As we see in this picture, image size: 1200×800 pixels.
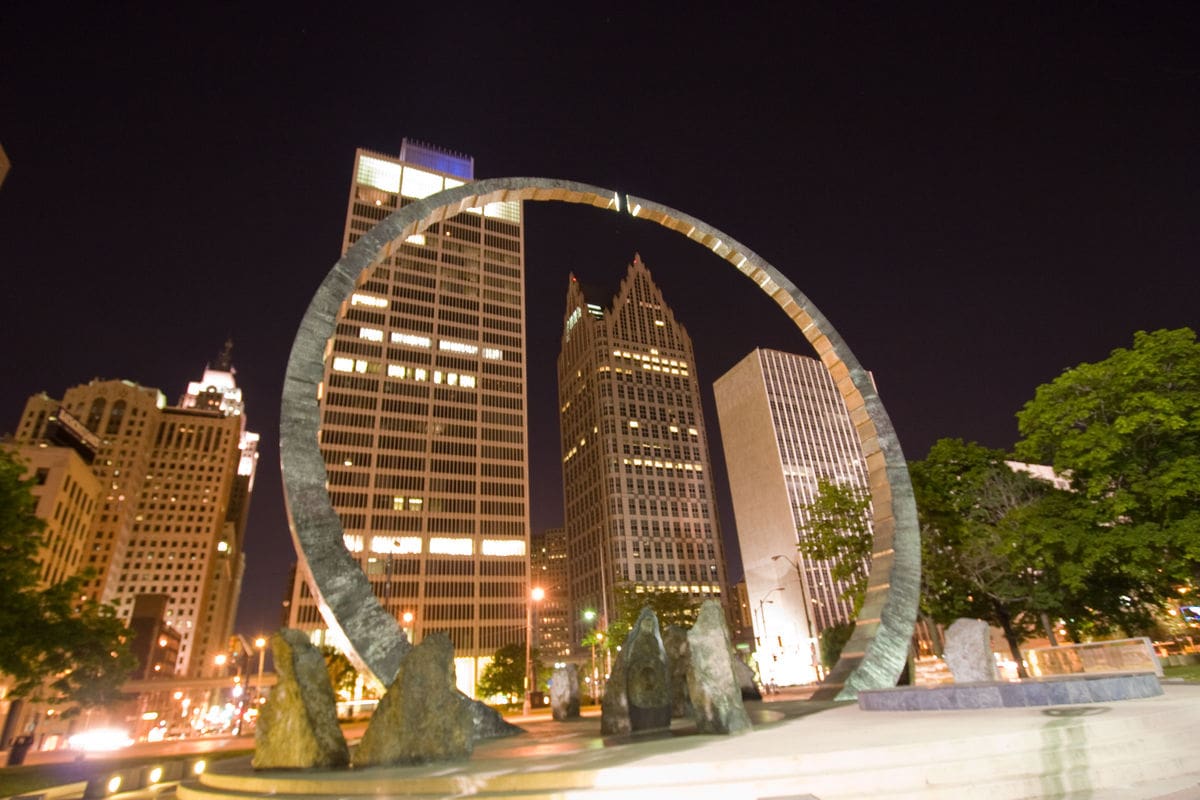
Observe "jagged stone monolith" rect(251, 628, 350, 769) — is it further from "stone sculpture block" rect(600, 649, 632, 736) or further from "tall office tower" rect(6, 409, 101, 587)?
"tall office tower" rect(6, 409, 101, 587)

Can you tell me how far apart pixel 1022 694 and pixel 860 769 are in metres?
5.81

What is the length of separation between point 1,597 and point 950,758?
96.5 feet

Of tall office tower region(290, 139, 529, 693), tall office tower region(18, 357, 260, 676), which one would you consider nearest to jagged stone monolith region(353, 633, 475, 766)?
tall office tower region(290, 139, 529, 693)

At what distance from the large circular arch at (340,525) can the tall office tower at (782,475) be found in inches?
3725

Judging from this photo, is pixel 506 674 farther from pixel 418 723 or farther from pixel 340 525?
pixel 418 723

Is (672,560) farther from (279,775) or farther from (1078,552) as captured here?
(279,775)

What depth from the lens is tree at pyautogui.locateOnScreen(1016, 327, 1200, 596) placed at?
2075 cm

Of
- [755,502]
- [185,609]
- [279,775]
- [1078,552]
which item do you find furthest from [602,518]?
[279,775]

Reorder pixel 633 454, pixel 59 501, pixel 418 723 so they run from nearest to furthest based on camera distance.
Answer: pixel 418 723 < pixel 59 501 < pixel 633 454

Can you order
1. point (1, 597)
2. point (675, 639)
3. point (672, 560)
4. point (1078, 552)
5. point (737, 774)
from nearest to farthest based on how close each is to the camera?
point (737, 774) < point (675, 639) < point (1, 597) < point (1078, 552) < point (672, 560)

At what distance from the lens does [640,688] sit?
42.3 feet

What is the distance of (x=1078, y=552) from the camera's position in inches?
965

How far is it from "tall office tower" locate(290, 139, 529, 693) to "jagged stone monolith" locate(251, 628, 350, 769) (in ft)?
302

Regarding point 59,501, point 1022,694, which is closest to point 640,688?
point 1022,694
